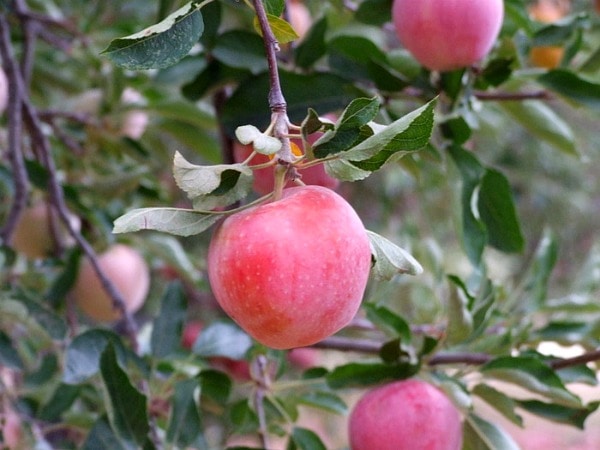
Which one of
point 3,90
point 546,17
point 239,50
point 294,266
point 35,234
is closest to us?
point 294,266

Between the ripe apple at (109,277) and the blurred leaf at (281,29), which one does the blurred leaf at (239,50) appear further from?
the ripe apple at (109,277)

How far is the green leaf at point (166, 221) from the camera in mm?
434

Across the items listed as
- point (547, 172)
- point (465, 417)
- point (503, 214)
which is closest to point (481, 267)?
point (503, 214)

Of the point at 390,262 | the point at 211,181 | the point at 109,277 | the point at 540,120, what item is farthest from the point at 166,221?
the point at 109,277

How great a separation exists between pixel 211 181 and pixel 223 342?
1.32 feet

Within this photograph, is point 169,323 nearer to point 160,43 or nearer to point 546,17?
point 160,43

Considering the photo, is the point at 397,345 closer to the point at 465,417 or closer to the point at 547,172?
the point at 465,417

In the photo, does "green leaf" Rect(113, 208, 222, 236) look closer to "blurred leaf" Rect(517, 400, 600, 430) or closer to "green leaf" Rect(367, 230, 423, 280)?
"green leaf" Rect(367, 230, 423, 280)

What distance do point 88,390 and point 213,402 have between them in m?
0.18

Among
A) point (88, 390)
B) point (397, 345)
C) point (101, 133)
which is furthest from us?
point (101, 133)

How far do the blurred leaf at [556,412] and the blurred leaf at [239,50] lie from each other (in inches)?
16.5

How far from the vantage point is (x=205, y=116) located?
3.23ft

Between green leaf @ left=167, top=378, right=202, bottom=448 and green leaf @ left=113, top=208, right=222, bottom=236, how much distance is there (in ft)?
0.99

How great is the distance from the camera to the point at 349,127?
0.45 m
